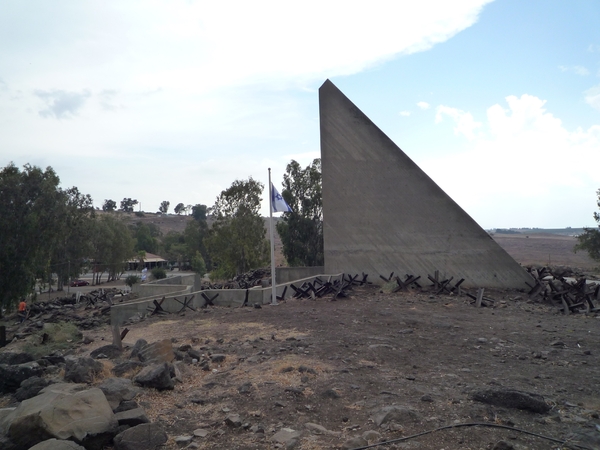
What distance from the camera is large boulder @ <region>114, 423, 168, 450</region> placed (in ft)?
16.9

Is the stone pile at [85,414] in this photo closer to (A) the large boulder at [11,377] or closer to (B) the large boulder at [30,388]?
(B) the large boulder at [30,388]

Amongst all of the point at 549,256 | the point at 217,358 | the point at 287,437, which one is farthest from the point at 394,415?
the point at 549,256

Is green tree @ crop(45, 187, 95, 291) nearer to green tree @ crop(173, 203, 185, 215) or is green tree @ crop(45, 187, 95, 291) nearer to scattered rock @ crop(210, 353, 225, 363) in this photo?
scattered rock @ crop(210, 353, 225, 363)

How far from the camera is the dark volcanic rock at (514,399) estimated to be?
19.3 ft

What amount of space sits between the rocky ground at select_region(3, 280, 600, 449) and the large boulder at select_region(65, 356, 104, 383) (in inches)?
5.4

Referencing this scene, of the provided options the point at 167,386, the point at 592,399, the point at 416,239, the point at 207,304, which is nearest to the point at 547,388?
the point at 592,399

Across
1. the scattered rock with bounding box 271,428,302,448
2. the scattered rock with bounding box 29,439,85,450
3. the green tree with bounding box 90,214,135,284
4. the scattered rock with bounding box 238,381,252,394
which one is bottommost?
the scattered rock with bounding box 271,428,302,448

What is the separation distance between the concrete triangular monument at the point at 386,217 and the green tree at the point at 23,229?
20413mm

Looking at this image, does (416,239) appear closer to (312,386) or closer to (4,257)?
(312,386)

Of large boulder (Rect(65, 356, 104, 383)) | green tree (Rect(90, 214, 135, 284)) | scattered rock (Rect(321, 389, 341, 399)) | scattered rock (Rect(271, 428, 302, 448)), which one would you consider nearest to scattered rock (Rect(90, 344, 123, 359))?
large boulder (Rect(65, 356, 104, 383))

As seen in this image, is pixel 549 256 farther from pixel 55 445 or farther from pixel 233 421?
pixel 55 445

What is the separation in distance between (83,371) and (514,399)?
6017 millimetres

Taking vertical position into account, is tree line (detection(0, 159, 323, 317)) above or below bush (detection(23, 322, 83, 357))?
above

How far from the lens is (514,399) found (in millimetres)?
5988
